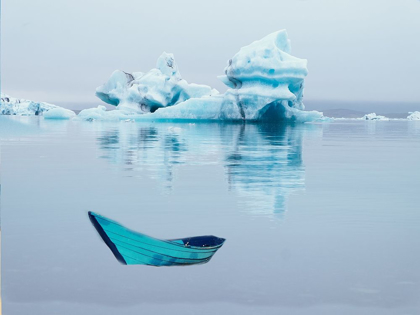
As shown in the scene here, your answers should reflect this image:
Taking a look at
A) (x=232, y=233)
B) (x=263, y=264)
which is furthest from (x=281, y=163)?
(x=263, y=264)

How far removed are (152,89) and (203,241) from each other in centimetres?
3614

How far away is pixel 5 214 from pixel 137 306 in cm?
302

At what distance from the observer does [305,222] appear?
16.7ft

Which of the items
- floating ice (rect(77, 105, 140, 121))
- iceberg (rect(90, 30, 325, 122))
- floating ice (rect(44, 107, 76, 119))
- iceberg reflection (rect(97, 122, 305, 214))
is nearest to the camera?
iceberg reflection (rect(97, 122, 305, 214))

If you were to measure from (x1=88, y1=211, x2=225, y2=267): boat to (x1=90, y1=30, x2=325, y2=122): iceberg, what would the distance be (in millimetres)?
27107

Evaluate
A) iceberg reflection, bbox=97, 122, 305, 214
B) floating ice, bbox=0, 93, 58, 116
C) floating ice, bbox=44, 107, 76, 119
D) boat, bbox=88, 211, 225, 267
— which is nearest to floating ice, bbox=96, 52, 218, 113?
floating ice, bbox=44, 107, 76, 119

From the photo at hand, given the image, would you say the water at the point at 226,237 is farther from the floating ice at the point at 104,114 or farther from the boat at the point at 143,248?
the floating ice at the point at 104,114

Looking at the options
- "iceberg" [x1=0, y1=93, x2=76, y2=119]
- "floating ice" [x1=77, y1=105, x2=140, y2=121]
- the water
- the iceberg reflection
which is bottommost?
the water

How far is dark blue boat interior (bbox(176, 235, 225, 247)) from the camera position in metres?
4.02

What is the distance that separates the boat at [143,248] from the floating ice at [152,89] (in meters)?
36.0

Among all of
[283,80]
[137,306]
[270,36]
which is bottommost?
[137,306]

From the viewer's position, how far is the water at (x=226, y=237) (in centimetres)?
314

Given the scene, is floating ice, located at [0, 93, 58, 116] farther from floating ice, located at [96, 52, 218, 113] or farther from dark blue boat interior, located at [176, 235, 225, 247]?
dark blue boat interior, located at [176, 235, 225, 247]

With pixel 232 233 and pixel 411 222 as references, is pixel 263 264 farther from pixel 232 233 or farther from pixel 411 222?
pixel 411 222
